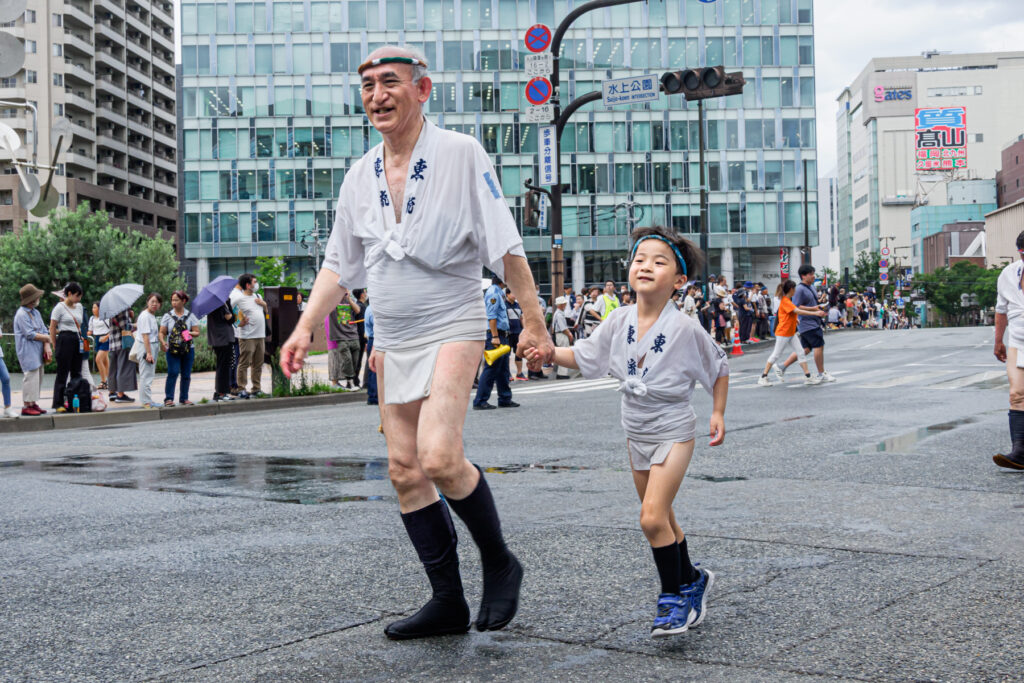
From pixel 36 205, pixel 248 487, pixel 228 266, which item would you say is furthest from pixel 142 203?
pixel 248 487

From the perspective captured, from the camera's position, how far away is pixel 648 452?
3783mm

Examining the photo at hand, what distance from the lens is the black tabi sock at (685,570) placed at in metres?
3.71

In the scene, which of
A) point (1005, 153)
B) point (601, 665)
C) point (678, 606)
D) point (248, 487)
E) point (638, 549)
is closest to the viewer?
point (601, 665)

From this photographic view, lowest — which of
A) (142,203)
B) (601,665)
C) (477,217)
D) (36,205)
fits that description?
(601,665)

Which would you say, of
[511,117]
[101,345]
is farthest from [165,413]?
[511,117]

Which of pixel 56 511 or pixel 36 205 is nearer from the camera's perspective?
pixel 56 511

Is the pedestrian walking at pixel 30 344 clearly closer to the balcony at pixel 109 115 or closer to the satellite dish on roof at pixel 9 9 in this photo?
the satellite dish on roof at pixel 9 9

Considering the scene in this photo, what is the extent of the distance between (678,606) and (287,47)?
69.1 meters

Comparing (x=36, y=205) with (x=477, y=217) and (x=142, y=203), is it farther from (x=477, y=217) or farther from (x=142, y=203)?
(x=142, y=203)

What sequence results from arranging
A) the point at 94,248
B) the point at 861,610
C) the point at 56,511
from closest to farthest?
the point at 861,610 → the point at 56,511 → the point at 94,248

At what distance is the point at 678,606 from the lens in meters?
3.59

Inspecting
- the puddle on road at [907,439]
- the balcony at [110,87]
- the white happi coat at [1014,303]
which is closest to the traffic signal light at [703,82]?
the puddle on road at [907,439]

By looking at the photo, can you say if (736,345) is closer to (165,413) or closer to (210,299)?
(210,299)

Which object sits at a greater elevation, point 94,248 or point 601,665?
point 94,248
